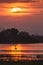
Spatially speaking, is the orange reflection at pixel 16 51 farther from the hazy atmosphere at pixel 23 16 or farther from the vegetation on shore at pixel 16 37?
the hazy atmosphere at pixel 23 16

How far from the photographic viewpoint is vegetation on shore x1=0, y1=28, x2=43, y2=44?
2.91 meters

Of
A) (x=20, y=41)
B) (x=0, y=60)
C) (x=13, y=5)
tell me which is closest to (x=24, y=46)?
(x=20, y=41)

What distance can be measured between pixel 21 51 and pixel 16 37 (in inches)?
5.6

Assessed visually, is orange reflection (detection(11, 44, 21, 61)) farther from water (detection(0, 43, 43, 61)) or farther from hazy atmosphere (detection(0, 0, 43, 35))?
hazy atmosphere (detection(0, 0, 43, 35))

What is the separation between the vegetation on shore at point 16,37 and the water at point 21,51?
40 millimetres

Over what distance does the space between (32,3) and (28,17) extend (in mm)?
328

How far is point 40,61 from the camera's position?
2.98 metres

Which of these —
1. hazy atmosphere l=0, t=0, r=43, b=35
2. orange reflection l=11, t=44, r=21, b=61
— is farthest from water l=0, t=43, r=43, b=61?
hazy atmosphere l=0, t=0, r=43, b=35

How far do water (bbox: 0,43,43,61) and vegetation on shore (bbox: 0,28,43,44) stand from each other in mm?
40

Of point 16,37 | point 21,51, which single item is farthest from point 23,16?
point 21,51

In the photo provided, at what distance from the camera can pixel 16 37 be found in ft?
9.57

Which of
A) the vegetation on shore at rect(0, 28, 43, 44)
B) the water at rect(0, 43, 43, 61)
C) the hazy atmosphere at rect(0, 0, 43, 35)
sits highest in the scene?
the hazy atmosphere at rect(0, 0, 43, 35)

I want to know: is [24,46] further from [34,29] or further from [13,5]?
[13,5]

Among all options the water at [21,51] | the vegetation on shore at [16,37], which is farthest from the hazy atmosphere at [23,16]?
the water at [21,51]
